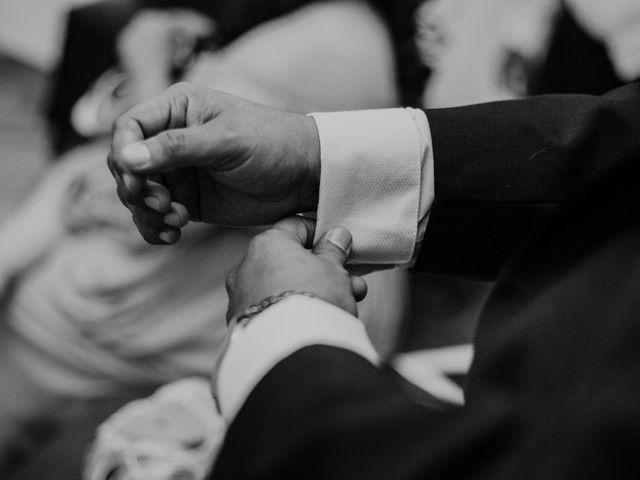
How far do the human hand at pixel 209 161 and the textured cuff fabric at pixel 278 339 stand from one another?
0.48 feet

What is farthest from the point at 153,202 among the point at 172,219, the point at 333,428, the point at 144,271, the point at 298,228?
the point at 144,271

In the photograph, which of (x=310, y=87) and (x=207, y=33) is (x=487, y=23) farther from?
(x=207, y=33)

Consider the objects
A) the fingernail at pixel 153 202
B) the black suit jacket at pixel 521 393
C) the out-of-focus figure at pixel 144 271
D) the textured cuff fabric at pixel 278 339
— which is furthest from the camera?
the out-of-focus figure at pixel 144 271

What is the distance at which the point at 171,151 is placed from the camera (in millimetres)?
570

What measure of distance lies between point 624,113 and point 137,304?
91cm

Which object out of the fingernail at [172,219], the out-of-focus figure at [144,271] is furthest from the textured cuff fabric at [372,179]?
the out-of-focus figure at [144,271]

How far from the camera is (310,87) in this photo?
1200mm

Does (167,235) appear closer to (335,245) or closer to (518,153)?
(335,245)

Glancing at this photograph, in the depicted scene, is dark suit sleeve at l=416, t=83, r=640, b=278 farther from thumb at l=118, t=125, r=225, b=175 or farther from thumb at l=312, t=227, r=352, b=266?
thumb at l=118, t=125, r=225, b=175

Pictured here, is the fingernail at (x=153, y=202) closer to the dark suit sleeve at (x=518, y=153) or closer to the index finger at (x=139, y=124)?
the index finger at (x=139, y=124)

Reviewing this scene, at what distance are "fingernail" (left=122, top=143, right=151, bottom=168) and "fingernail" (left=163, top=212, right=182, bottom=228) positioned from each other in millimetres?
63

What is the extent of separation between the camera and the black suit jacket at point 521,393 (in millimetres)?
379

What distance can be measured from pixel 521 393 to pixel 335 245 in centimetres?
25

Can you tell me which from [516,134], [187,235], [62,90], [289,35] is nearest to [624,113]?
[516,134]
